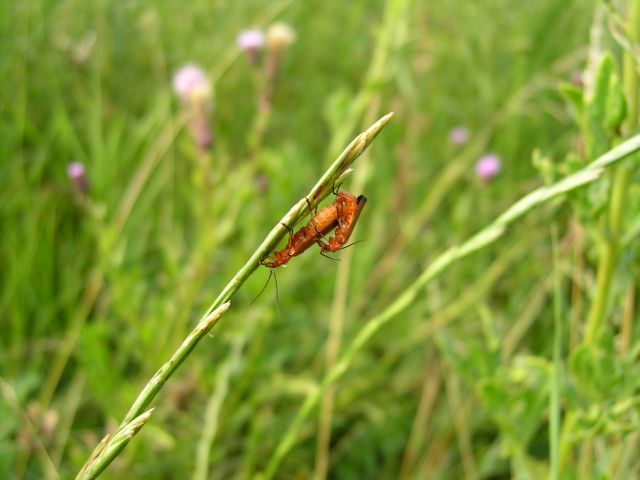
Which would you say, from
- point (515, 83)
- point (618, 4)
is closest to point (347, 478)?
point (618, 4)

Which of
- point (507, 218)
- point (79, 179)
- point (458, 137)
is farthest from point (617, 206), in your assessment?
point (458, 137)

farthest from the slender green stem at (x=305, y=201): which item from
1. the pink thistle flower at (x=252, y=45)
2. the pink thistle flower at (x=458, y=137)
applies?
the pink thistle flower at (x=458, y=137)

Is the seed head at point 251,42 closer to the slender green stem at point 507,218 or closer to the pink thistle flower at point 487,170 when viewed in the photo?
the pink thistle flower at point 487,170

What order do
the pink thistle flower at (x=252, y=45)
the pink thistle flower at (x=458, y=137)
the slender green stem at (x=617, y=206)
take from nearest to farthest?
the slender green stem at (x=617, y=206) < the pink thistle flower at (x=252, y=45) < the pink thistle flower at (x=458, y=137)

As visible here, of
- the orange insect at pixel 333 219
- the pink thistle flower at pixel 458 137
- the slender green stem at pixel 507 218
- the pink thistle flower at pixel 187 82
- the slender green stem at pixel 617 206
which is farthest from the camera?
the pink thistle flower at pixel 458 137

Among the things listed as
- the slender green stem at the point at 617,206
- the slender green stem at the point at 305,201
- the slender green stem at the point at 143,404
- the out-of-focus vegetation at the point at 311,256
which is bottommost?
the slender green stem at the point at 143,404

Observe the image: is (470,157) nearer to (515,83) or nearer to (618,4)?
(515,83)

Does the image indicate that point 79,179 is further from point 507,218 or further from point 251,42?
point 507,218

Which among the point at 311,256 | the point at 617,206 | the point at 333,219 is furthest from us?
the point at 311,256

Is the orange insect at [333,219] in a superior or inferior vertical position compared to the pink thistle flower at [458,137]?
inferior
